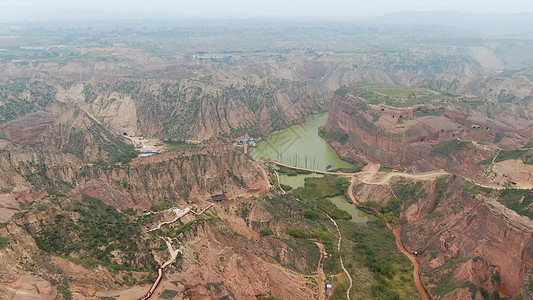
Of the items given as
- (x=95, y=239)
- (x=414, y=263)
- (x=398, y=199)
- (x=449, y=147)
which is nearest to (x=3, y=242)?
(x=95, y=239)

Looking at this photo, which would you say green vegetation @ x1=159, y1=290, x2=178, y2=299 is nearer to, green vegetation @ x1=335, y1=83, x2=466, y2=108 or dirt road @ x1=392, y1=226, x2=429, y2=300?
dirt road @ x1=392, y1=226, x2=429, y2=300

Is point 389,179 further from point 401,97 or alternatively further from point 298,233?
point 401,97

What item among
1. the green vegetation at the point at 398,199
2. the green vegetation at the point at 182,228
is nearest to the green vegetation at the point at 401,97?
the green vegetation at the point at 398,199

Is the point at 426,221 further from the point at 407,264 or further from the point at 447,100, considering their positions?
the point at 447,100

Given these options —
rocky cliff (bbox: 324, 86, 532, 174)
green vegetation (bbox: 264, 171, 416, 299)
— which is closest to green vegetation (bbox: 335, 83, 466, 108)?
rocky cliff (bbox: 324, 86, 532, 174)

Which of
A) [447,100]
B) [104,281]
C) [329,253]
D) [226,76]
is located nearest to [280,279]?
[329,253]

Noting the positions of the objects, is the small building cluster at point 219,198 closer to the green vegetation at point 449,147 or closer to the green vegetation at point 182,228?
the green vegetation at point 182,228

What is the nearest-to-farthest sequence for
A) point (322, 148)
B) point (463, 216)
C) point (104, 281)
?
point (104, 281) < point (463, 216) < point (322, 148)
